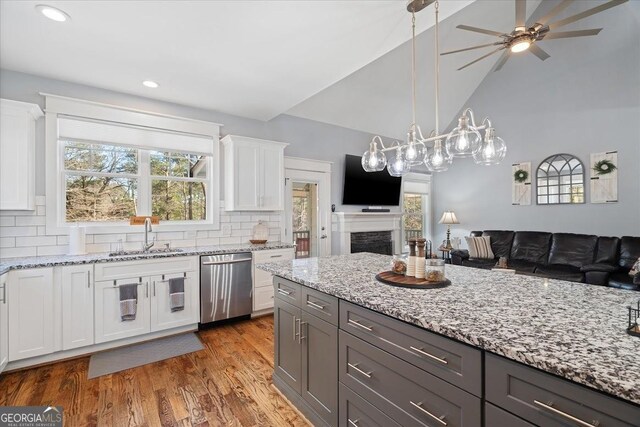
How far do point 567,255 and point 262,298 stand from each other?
4.76 m

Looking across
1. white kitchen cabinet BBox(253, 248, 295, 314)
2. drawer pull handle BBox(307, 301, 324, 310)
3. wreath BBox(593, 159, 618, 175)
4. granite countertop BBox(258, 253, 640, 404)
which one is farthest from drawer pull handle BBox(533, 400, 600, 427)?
wreath BBox(593, 159, 618, 175)

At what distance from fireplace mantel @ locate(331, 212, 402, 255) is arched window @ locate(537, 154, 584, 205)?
8.65 feet

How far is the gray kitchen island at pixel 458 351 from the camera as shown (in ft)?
2.71

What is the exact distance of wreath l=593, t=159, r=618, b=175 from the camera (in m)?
4.63

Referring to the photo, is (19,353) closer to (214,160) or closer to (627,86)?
(214,160)

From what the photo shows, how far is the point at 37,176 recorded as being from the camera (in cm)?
313

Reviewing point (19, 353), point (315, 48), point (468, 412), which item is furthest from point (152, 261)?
point (468, 412)

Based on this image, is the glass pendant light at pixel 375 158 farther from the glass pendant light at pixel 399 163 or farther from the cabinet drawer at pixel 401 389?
the cabinet drawer at pixel 401 389

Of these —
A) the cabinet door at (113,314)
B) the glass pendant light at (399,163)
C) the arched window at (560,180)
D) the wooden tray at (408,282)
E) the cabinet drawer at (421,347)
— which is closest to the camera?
the cabinet drawer at (421,347)

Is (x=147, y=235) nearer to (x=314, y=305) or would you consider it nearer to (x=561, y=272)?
(x=314, y=305)

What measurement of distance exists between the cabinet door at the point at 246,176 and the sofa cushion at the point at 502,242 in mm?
4385

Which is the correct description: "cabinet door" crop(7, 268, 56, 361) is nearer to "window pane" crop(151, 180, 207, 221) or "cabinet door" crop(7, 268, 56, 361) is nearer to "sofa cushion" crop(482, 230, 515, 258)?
"window pane" crop(151, 180, 207, 221)

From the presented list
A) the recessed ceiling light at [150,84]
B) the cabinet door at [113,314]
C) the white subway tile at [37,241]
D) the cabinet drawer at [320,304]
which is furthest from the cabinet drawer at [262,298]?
the recessed ceiling light at [150,84]

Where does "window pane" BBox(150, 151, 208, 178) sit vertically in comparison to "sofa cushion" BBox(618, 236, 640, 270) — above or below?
above
